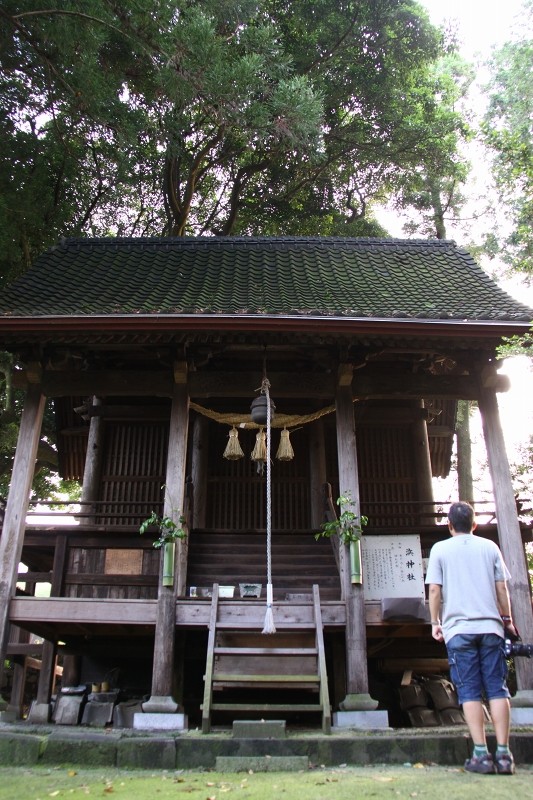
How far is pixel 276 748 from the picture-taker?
4777 millimetres

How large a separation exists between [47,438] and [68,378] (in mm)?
7944

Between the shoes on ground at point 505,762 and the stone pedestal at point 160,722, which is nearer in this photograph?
the shoes on ground at point 505,762

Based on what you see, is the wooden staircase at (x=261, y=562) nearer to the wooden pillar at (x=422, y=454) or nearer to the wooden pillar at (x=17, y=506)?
the wooden pillar at (x=422, y=454)

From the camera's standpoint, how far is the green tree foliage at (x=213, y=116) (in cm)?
816

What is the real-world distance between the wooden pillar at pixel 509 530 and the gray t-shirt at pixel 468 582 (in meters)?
3.38

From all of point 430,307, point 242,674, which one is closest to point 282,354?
point 430,307

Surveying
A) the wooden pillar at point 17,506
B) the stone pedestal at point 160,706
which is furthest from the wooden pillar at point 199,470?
the stone pedestal at point 160,706

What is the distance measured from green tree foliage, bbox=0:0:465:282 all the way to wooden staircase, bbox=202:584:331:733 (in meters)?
6.79

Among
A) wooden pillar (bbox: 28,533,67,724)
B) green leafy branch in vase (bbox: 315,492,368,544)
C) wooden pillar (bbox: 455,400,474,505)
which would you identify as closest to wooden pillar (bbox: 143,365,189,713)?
green leafy branch in vase (bbox: 315,492,368,544)

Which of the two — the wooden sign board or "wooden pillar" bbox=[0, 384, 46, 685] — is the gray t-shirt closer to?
"wooden pillar" bbox=[0, 384, 46, 685]

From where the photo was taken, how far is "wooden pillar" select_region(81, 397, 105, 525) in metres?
10.7

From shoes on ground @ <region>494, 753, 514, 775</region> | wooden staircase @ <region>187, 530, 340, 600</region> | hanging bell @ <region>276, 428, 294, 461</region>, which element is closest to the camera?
shoes on ground @ <region>494, 753, 514, 775</region>

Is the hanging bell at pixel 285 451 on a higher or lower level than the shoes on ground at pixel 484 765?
higher

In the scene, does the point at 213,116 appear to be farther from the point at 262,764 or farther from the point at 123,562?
the point at 262,764
